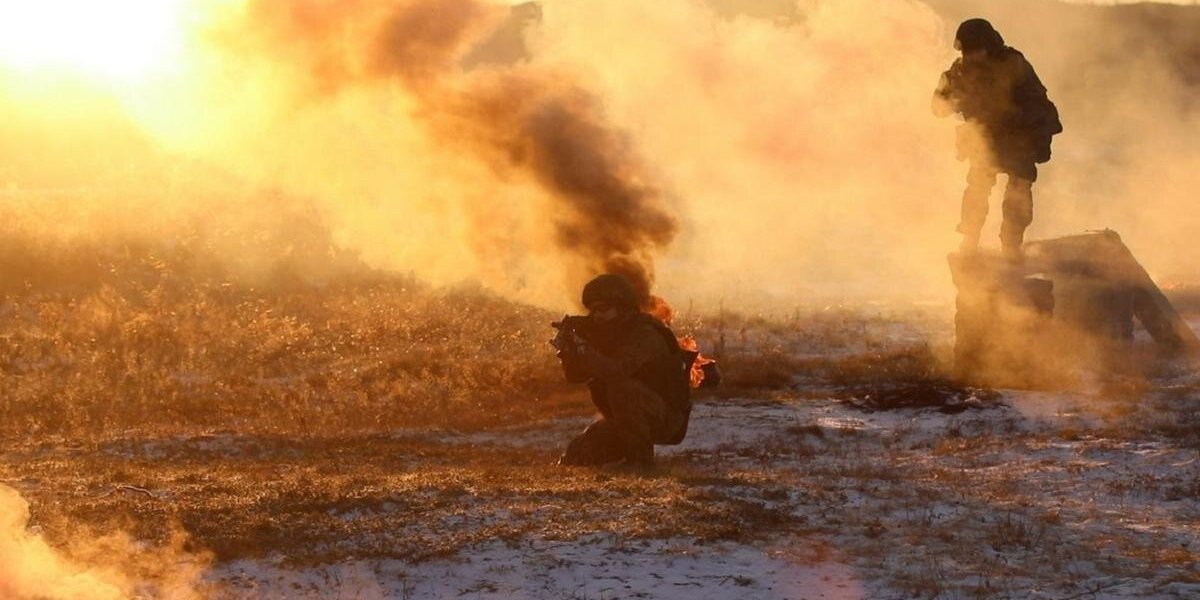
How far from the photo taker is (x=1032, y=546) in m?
9.27

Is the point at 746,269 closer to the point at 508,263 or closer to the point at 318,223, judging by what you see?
the point at 318,223

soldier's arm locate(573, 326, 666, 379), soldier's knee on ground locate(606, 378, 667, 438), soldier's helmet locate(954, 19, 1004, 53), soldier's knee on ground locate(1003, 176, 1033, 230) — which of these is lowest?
soldier's knee on ground locate(606, 378, 667, 438)

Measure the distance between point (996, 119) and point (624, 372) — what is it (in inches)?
356

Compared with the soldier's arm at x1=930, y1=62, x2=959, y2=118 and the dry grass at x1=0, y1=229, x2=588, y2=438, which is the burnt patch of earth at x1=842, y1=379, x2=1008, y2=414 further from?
the soldier's arm at x1=930, y1=62, x2=959, y2=118

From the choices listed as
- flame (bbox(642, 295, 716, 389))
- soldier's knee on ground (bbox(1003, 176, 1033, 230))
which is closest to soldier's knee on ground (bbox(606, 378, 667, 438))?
flame (bbox(642, 295, 716, 389))

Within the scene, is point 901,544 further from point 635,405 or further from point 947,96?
point 947,96

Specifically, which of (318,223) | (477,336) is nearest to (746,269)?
(318,223)

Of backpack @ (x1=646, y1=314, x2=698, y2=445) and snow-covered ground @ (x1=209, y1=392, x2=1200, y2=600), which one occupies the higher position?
backpack @ (x1=646, y1=314, x2=698, y2=445)

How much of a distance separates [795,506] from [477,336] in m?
13.3

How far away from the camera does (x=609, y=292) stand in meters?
12.3

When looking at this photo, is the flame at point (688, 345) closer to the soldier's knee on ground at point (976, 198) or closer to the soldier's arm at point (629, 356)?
the soldier's arm at point (629, 356)

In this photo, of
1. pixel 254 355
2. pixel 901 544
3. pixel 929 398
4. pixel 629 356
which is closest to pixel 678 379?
pixel 629 356

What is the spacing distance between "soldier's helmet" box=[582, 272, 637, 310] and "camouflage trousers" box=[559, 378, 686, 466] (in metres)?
0.69

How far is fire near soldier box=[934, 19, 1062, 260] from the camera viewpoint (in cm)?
1861
